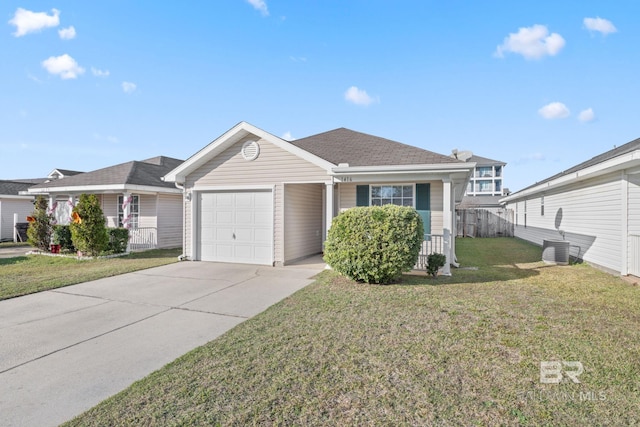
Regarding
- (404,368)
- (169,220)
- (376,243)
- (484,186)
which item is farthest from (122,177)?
(484,186)

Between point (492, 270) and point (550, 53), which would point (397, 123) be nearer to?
point (550, 53)

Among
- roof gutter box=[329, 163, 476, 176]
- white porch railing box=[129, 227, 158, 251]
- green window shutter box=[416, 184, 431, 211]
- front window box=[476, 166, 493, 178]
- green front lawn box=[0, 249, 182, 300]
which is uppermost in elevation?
front window box=[476, 166, 493, 178]

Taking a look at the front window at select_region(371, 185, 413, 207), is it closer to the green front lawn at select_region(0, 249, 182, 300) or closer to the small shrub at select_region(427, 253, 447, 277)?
Result: the small shrub at select_region(427, 253, 447, 277)

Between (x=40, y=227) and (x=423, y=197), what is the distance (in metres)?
14.6

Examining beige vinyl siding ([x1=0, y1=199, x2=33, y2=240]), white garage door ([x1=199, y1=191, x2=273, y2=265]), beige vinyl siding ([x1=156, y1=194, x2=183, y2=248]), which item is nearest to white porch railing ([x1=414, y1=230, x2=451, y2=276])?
white garage door ([x1=199, y1=191, x2=273, y2=265])

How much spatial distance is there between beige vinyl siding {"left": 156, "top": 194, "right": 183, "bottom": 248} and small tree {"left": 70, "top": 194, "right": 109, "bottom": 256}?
2.98 m

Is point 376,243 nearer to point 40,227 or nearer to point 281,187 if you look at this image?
point 281,187

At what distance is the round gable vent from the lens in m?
9.71

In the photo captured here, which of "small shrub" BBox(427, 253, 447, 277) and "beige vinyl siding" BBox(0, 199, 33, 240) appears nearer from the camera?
"small shrub" BBox(427, 253, 447, 277)

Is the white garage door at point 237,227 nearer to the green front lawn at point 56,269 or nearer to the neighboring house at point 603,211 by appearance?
the green front lawn at point 56,269

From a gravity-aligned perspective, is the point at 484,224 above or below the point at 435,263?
above

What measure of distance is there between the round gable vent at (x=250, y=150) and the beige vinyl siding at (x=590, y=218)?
979 centimetres

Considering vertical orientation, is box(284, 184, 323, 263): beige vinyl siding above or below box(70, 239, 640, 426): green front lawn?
above

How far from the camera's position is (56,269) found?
9289 millimetres
